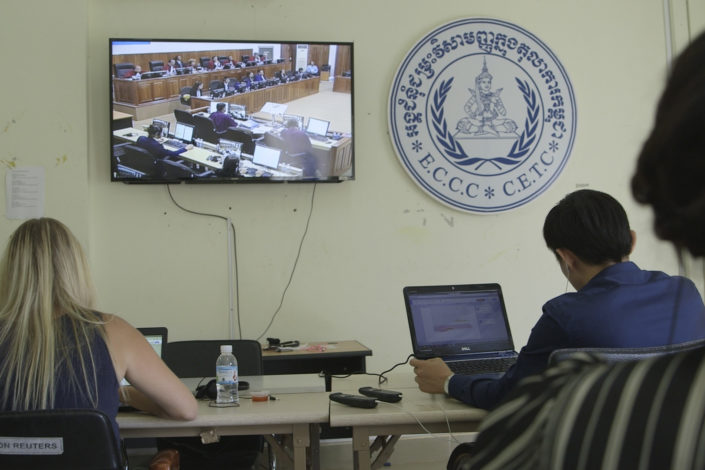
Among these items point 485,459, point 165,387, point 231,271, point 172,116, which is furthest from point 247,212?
point 485,459

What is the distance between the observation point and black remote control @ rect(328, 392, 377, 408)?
7.22ft

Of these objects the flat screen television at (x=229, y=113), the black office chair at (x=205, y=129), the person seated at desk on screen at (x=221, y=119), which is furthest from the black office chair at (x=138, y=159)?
the person seated at desk on screen at (x=221, y=119)

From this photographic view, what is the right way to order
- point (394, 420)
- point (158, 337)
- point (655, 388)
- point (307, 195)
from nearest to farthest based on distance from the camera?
point (655, 388) < point (394, 420) < point (158, 337) < point (307, 195)

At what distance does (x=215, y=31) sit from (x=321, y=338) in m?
1.92

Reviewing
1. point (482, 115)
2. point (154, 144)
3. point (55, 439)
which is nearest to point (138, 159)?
point (154, 144)

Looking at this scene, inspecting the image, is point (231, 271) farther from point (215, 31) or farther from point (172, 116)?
point (215, 31)

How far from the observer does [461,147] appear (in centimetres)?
425

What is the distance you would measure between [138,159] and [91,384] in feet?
7.29

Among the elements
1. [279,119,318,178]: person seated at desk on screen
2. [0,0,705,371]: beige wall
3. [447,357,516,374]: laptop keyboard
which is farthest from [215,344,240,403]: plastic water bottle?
[279,119,318,178]: person seated at desk on screen

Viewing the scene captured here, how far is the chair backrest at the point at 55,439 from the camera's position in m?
1.69

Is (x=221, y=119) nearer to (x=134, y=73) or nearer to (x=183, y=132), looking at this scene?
(x=183, y=132)

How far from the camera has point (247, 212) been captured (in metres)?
4.04

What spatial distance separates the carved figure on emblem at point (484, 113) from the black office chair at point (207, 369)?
6.66ft

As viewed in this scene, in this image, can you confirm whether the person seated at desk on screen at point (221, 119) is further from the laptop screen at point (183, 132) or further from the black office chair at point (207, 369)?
the black office chair at point (207, 369)
